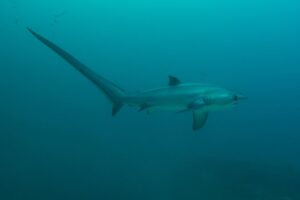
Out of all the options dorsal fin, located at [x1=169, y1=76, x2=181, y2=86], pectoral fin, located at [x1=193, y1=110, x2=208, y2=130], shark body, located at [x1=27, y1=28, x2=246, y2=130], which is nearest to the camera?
shark body, located at [x1=27, y1=28, x2=246, y2=130]

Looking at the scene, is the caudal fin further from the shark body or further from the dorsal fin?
the dorsal fin

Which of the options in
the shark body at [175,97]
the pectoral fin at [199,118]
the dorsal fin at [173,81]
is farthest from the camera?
the pectoral fin at [199,118]

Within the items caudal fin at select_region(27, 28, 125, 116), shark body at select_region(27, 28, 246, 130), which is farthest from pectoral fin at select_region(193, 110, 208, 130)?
caudal fin at select_region(27, 28, 125, 116)

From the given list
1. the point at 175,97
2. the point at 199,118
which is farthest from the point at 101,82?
the point at 199,118

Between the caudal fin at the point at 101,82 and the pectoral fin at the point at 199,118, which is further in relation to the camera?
the pectoral fin at the point at 199,118

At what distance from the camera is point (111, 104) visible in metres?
5.56

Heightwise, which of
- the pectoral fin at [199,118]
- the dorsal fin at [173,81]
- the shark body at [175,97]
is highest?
the dorsal fin at [173,81]

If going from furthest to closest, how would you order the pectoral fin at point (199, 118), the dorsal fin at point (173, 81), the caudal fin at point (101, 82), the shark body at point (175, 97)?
1. the pectoral fin at point (199, 118)
2. the dorsal fin at point (173, 81)
3. the shark body at point (175, 97)
4. the caudal fin at point (101, 82)

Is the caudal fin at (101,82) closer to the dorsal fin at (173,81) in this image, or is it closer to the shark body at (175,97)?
the shark body at (175,97)

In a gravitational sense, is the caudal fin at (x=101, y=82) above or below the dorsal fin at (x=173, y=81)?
below

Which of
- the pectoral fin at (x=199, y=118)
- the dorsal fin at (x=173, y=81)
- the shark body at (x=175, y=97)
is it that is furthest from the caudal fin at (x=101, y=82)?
the pectoral fin at (x=199, y=118)

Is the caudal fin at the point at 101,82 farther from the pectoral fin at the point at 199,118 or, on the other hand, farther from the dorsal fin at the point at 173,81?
the pectoral fin at the point at 199,118

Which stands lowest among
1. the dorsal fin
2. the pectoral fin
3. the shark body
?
the pectoral fin

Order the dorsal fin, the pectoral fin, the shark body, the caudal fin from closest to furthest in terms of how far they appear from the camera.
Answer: the caudal fin < the shark body < the dorsal fin < the pectoral fin
